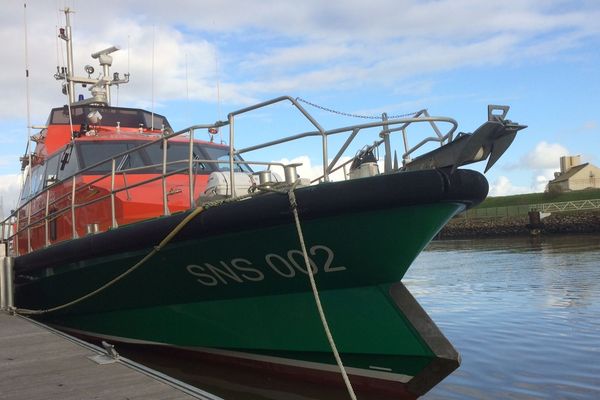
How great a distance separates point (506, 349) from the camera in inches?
240

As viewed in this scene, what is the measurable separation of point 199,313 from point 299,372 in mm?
1101

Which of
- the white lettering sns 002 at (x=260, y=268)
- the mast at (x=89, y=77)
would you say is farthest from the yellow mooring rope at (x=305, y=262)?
the mast at (x=89, y=77)

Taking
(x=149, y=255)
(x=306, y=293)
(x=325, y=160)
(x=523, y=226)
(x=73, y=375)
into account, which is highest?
(x=325, y=160)

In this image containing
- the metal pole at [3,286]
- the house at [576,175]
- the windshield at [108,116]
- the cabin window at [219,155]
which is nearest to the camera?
the cabin window at [219,155]

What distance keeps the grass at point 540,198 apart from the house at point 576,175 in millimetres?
5392

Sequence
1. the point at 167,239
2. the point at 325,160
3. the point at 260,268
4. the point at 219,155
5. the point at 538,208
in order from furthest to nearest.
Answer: the point at 538,208 < the point at 219,155 < the point at 167,239 < the point at 260,268 < the point at 325,160

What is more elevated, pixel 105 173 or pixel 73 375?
pixel 105 173

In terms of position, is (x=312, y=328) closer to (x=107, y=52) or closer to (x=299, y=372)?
(x=299, y=372)

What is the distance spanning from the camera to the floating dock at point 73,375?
11.0 ft

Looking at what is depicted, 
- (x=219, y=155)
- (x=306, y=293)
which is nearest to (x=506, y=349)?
(x=306, y=293)

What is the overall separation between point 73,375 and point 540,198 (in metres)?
51.0

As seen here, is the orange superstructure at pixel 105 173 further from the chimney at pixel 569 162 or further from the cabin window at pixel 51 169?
the chimney at pixel 569 162

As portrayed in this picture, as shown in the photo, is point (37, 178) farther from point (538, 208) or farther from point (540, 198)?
point (540, 198)

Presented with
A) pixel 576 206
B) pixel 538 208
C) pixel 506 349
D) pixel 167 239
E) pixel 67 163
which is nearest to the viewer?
pixel 167 239
